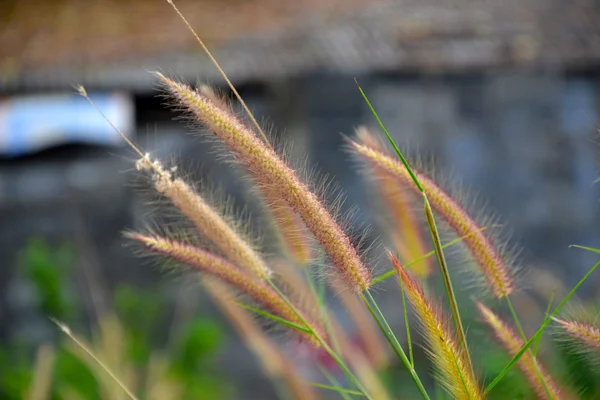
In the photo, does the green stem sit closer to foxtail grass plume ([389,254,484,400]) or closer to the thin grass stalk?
foxtail grass plume ([389,254,484,400])

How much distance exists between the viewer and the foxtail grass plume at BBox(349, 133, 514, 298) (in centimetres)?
107

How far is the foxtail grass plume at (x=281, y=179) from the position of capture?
93 cm

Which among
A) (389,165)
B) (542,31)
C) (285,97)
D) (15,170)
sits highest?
(389,165)

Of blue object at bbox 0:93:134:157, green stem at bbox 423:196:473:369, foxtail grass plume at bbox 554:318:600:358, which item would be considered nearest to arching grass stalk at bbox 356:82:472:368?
green stem at bbox 423:196:473:369

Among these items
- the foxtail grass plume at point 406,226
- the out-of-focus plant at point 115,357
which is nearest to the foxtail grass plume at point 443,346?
the foxtail grass plume at point 406,226

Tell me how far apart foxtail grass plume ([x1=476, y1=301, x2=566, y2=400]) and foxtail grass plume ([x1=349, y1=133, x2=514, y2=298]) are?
1.6 inches

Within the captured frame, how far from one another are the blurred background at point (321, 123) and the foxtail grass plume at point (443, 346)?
9.91 ft

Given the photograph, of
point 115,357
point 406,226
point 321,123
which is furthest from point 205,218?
point 321,123

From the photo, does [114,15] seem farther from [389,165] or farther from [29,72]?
[389,165]

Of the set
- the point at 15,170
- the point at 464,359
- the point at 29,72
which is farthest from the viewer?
the point at 15,170

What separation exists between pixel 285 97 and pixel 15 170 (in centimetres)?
158

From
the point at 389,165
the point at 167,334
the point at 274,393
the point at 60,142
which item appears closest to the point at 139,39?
the point at 60,142

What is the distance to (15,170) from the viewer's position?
429 cm

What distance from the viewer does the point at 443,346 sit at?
2.97ft
